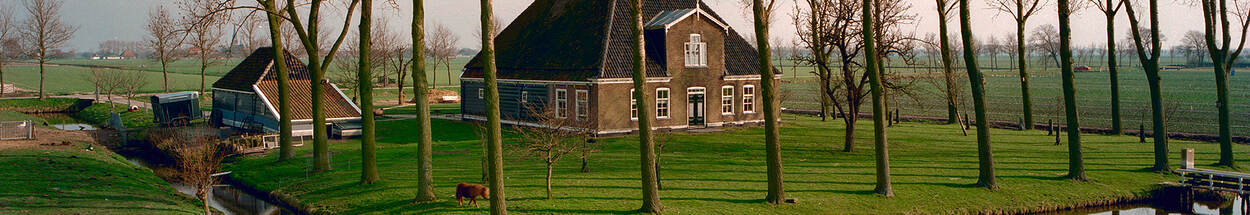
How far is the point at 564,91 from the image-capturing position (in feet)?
119

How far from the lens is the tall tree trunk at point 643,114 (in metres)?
16.6

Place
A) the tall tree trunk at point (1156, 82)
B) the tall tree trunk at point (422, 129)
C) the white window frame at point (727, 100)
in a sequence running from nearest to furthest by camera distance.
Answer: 1. the tall tree trunk at point (422, 129)
2. the tall tree trunk at point (1156, 82)
3. the white window frame at point (727, 100)

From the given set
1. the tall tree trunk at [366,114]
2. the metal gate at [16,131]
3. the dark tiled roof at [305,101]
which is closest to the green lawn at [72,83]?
the metal gate at [16,131]

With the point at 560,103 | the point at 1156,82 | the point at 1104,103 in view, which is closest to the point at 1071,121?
the point at 1156,82

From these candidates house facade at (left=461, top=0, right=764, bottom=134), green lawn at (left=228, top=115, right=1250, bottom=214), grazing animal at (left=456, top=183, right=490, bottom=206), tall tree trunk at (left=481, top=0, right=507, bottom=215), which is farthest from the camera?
house facade at (left=461, top=0, right=764, bottom=134)

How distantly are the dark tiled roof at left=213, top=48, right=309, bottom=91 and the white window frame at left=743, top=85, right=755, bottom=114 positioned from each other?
19.9 meters

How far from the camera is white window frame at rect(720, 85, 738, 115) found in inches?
1513

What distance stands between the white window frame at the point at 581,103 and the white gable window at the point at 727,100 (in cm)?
669

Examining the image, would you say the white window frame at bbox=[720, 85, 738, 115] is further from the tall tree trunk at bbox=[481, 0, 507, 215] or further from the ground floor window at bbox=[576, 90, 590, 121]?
the tall tree trunk at bbox=[481, 0, 507, 215]

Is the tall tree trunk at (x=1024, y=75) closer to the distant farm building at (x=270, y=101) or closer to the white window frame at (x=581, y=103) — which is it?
the white window frame at (x=581, y=103)

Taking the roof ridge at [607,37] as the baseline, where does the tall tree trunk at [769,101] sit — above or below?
below

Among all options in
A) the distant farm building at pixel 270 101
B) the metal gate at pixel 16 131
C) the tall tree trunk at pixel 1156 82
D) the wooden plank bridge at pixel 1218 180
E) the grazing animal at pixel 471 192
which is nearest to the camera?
the grazing animal at pixel 471 192

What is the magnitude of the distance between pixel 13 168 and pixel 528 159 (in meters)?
15.1

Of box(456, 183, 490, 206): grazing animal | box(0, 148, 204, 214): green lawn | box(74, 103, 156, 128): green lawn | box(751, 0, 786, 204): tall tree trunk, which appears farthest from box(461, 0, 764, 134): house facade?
box(74, 103, 156, 128): green lawn
